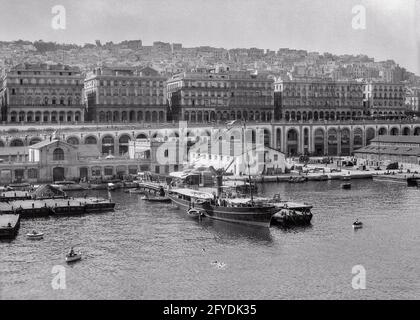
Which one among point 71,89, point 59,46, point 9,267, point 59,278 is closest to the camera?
point 59,278

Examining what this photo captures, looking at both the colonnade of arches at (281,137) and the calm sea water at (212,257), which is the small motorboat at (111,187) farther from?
the colonnade of arches at (281,137)

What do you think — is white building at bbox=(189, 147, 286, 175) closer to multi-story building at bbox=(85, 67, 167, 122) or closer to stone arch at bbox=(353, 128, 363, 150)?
multi-story building at bbox=(85, 67, 167, 122)

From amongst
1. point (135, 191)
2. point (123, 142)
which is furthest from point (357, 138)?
point (135, 191)

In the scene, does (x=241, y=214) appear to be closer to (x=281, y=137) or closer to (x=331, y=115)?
(x=281, y=137)

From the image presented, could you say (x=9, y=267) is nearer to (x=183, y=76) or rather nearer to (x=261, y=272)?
(x=261, y=272)
